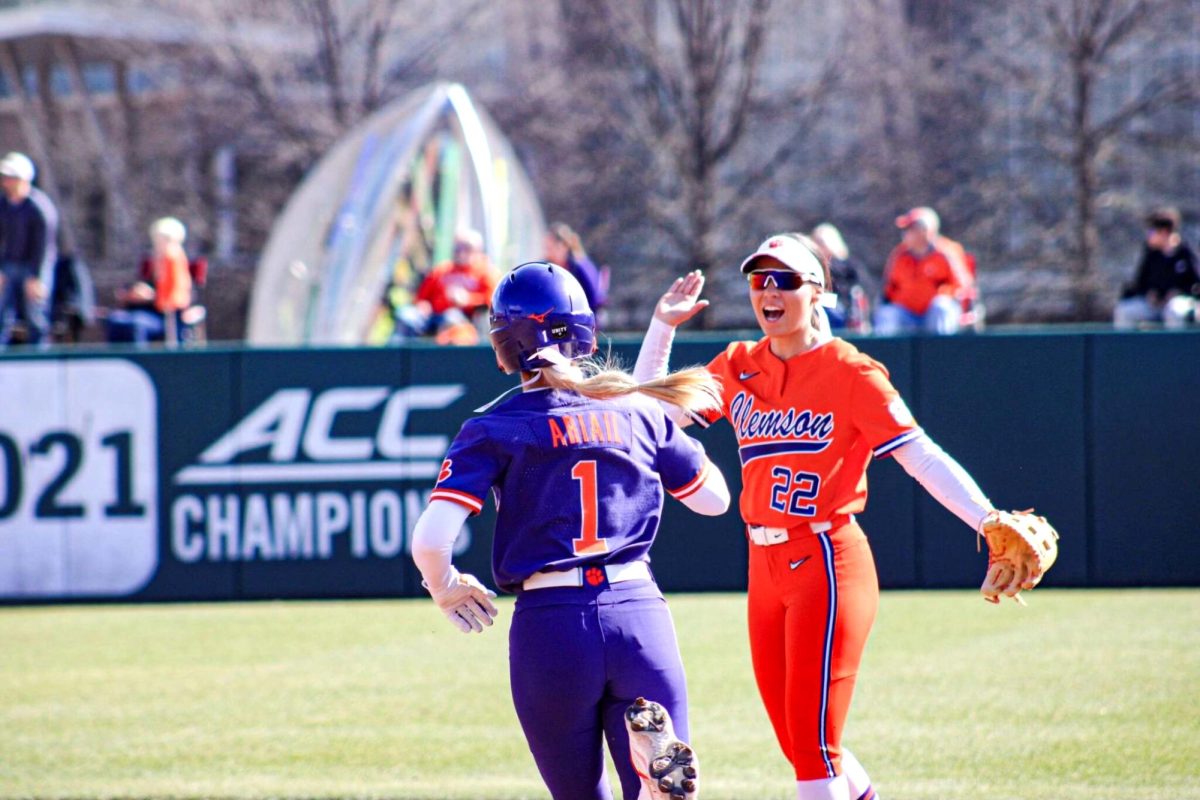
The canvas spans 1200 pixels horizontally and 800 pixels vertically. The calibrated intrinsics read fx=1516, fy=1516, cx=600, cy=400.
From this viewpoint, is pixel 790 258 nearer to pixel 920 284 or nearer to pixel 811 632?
pixel 811 632

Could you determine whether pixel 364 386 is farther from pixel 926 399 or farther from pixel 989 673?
pixel 989 673

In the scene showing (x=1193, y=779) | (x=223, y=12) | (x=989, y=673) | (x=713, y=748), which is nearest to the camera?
(x=1193, y=779)

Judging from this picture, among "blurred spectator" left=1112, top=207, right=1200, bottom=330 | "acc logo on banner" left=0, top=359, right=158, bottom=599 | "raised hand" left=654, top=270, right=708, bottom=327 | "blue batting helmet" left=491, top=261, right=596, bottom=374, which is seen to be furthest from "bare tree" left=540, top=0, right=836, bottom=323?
"blue batting helmet" left=491, top=261, right=596, bottom=374

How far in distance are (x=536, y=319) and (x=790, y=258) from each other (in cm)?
121

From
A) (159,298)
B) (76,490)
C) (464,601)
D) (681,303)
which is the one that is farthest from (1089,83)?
(464,601)

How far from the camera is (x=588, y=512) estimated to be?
4176 millimetres

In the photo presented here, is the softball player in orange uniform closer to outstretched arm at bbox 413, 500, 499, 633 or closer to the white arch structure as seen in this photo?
outstretched arm at bbox 413, 500, 499, 633

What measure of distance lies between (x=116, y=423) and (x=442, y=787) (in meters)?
6.22

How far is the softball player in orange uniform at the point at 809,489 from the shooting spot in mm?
4871

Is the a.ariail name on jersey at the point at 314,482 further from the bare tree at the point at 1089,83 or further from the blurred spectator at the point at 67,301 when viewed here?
the bare tree at the point at 1089,83

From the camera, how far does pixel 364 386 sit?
38.7 feet

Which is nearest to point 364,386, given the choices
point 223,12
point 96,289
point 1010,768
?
point 1010,768

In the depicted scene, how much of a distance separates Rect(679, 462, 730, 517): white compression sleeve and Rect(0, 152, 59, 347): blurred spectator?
1222 centimetres

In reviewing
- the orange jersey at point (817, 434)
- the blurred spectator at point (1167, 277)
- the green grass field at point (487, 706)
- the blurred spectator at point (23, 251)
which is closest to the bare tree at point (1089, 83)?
the blurred spectator at point (1167, 277)
